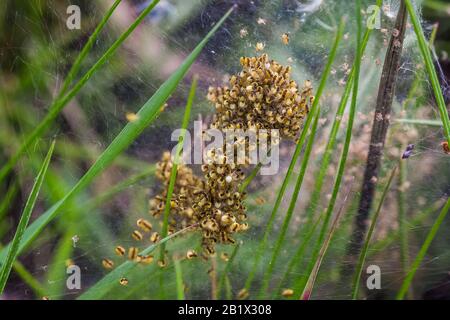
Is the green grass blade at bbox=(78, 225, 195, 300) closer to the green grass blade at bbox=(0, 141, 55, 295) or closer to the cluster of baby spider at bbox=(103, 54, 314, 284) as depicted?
the cluster of baby spider at bbox=(103, 54, 314, 284)

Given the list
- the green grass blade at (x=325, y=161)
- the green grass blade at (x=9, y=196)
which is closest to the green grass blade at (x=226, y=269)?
the green grass blade at (x=325, y=161)

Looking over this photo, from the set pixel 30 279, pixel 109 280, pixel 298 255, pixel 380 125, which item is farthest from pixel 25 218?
pixel 380 125

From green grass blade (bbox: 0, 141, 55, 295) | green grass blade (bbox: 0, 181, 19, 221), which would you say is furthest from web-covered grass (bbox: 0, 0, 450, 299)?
green grass blade (bbox: 0, 141, 55, 295)

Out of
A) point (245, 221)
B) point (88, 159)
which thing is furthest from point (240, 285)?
point (88, 159)

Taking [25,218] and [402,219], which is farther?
[402,219]

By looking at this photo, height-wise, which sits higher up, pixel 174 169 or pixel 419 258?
pixel 174 169

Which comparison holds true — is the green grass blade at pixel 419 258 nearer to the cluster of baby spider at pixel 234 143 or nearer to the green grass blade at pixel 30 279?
the cluster of baby spider at pixel 234 143

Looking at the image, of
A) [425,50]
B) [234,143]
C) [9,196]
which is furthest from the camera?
[9,196]

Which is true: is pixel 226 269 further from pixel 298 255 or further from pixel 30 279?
pixel 30 279
